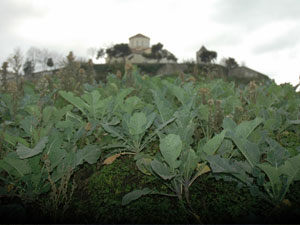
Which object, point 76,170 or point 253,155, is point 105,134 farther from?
point 253,155

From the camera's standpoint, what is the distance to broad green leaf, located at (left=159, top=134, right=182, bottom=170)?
5.24ft

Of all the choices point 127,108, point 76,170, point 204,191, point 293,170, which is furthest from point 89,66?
point 293,170

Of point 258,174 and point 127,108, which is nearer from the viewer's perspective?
point 258,174

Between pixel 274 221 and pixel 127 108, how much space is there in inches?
63.7

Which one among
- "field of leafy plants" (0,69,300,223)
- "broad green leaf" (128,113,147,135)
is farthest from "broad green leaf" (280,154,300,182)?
"broad green leaf" (128,113,147,135)

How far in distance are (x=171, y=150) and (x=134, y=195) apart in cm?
35

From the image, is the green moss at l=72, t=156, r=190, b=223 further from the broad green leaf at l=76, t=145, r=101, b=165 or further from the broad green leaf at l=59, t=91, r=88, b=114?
the broad green leaf at l=59, t=91, r=88, b=114

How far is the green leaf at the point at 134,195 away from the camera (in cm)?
152

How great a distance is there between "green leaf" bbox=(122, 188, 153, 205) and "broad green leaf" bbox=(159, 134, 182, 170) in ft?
0.73

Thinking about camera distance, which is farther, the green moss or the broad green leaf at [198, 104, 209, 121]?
the broad green leaf at [198, 104, 209, 121]

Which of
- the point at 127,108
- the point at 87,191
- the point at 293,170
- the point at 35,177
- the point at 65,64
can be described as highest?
the point at 65,64

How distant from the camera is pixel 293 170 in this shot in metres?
1.42

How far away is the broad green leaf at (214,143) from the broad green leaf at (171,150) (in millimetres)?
197

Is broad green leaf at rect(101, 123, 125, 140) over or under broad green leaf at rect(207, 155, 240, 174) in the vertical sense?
over
